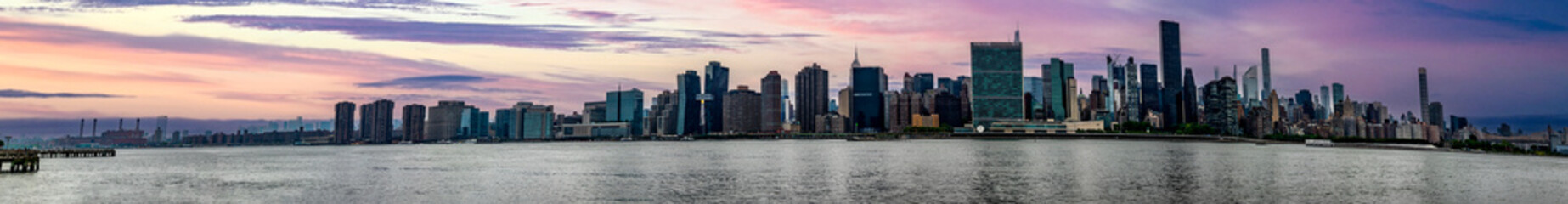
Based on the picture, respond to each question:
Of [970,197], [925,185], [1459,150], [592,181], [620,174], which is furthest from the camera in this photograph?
[1459,150]

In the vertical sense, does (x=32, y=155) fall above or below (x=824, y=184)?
above

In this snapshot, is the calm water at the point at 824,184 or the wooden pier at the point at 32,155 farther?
the wooden pier at the point at 32,155

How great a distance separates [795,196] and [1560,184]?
59501mm

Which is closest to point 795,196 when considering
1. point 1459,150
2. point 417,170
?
point 417,170

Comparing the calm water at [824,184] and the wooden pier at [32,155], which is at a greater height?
the wooden pier at [32,155]

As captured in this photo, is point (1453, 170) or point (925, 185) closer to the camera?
point (925, 185)

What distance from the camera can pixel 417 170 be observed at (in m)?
99.9

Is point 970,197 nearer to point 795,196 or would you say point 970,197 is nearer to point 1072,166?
point 795,196

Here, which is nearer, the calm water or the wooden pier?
the calm water

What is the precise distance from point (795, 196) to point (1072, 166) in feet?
167

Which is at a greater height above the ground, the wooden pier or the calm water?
the wooden pier

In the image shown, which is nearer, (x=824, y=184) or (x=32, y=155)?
(x=824, y=184)

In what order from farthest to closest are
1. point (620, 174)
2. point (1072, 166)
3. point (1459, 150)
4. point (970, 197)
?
point (1459, 150) → point (1072, 166) → point (620, 174) → point (970, 197)

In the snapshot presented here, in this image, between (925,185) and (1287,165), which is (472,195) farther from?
(1287,165)
